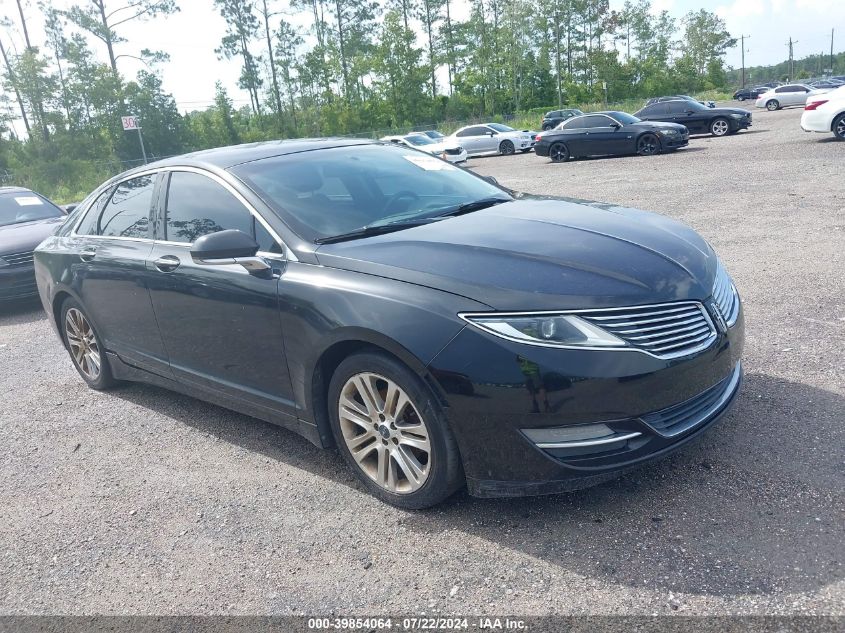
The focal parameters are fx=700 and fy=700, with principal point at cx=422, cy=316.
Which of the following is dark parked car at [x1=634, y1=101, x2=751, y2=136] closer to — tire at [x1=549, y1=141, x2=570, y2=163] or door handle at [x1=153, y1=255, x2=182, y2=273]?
tire at [x1=549, y1=141, x2=570, y2=163]

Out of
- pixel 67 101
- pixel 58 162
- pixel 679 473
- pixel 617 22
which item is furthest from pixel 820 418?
pixel 617 22

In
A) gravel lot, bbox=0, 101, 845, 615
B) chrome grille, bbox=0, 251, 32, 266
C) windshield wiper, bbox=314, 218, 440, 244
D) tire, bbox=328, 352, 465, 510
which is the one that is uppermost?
windshield wiper, bbox=314, 218, 440, 244

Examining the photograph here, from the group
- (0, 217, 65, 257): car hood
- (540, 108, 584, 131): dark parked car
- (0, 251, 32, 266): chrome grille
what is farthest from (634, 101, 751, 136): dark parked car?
(0, 251, 32, 266): chrome grille

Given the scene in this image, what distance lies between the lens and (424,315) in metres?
2.90

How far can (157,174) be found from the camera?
4.53 meters

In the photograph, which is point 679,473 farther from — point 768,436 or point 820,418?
point 820,418

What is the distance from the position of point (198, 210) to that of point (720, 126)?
22.5 meters

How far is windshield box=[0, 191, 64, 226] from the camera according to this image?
9906 mm

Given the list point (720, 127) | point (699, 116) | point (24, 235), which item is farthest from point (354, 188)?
point (720, 127)

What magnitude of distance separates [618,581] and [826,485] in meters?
1.12

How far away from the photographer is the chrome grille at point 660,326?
110 inches

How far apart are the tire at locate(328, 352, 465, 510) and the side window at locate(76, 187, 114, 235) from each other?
2.88 meters

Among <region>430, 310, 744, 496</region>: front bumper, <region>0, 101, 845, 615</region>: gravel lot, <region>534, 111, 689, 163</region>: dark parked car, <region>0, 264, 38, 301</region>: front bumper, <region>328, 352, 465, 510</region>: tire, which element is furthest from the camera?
<region>534, 111, 689, 163</region>: dark parked car

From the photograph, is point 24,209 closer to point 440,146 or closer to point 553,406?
point 553,406
